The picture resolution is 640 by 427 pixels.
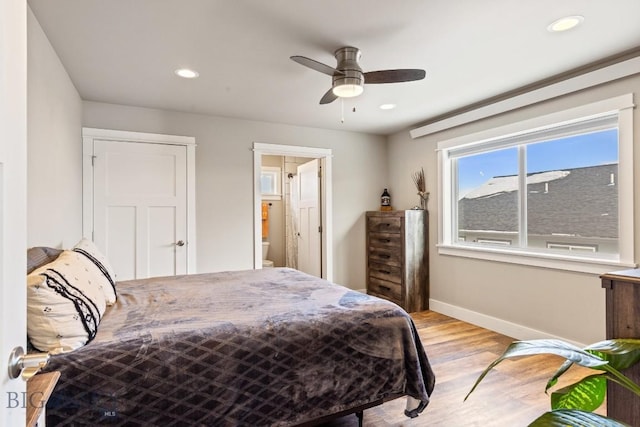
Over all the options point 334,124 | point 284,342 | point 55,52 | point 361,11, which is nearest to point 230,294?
point 284,342

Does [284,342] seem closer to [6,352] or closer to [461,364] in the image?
[6,352]

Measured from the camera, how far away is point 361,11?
6.45 feet

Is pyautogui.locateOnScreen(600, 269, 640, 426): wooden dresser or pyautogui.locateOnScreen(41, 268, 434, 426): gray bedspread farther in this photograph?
pyautogui.locateOnScreen(41, 268, 434, 426): gray bedspread

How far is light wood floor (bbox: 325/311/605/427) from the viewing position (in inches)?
80.4

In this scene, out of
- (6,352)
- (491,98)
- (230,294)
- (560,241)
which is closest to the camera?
(6,352)

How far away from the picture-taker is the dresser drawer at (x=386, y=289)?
4266 mm

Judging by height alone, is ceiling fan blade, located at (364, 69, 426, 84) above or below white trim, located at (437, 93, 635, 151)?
above

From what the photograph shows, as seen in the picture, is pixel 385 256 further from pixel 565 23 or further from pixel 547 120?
pixel 565 23

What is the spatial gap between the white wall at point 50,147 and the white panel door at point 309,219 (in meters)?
2.73

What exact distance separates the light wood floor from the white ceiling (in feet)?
7.60

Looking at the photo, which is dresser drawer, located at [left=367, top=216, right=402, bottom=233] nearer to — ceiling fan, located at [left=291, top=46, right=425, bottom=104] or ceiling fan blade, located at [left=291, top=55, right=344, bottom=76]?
ceiling fan, located at [left=291, top=46, right=425, bottom=104]

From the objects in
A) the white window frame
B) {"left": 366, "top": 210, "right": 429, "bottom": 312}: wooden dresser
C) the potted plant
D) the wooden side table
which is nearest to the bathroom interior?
{"left": 366, "top": 210, "right": 429, "bottom": 312}: wooden dresser

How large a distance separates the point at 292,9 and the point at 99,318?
1.86m

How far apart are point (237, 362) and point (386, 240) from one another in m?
3.23
